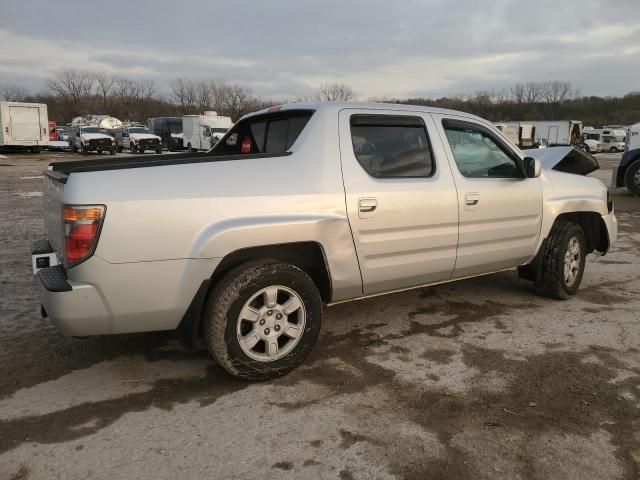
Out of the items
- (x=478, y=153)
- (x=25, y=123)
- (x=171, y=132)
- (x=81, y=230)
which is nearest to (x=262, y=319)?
(x=81, y=230)

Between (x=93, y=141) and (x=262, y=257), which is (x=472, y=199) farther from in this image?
(x=93, y=141)

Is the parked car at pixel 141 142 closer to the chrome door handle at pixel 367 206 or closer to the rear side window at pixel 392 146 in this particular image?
the rear side window at pixel 392 146

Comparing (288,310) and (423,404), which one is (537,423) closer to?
(423,404)

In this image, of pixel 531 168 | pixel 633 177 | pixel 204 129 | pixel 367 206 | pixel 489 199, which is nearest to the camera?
pixel 367 206

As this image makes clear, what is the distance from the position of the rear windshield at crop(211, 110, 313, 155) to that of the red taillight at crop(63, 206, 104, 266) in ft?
→ 4.95

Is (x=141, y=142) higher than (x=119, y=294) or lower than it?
higher

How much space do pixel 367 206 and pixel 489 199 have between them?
4.20ft

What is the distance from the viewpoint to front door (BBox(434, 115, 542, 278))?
4.22m

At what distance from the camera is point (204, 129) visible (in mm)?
35844

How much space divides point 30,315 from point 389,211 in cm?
319

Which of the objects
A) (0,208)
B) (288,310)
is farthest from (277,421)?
(0,208)

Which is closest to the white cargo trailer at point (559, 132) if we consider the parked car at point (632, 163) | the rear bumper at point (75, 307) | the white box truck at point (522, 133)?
the white box truck at point (522, 133)

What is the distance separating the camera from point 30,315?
14.9 ft

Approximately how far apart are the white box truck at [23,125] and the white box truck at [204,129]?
920 cm
